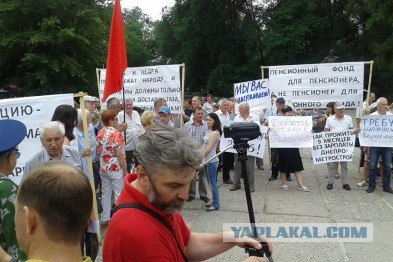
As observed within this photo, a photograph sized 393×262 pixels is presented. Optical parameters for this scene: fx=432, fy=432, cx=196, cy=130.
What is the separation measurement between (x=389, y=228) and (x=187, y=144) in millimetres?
5520

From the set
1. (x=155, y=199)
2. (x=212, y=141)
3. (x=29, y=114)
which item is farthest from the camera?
(x=212, y=141)

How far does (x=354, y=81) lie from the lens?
9633 millimetres

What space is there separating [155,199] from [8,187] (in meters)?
1.23

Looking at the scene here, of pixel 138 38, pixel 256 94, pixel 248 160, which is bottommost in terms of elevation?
pixel 248 160

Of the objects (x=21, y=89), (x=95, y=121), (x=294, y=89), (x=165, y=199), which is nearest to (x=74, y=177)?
(x=165, y=199)

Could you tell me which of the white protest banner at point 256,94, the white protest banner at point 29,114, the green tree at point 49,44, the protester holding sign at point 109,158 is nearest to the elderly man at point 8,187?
the white protest banner at point 29,114

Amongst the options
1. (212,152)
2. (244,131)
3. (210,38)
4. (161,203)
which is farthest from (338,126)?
(210,38)

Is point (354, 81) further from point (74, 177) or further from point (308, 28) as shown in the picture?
point (308, 28)

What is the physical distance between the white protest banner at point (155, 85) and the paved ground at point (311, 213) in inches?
92.6

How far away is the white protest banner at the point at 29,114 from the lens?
4867mm

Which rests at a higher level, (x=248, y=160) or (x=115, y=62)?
(x=115, y=62)

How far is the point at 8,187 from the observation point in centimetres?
261

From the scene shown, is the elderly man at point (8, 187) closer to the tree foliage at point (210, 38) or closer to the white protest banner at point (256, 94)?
the white protest banner at point (256, 94)

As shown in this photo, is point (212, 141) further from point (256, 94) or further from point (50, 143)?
point (50, 143)
